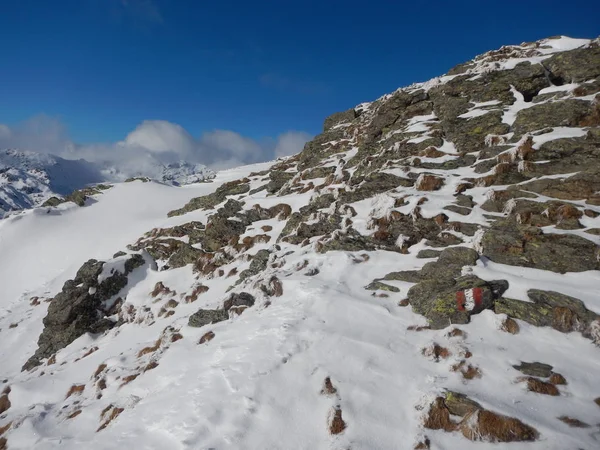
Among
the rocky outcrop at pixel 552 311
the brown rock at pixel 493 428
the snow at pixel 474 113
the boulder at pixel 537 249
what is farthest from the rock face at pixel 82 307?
the snow at pixel 474 113

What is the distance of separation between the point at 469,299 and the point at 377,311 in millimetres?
3554

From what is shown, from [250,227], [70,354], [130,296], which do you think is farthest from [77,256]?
[250,227]

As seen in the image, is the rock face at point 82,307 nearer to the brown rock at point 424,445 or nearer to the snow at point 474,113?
the brown rock at point 424,445

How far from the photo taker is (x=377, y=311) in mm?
13039

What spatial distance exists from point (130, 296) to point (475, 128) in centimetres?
3256

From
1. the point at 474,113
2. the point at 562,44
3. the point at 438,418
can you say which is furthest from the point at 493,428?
the point at 562,44

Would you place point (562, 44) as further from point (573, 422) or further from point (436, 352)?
point (573, 422)

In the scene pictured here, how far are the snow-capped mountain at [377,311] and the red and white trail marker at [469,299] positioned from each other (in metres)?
0.08

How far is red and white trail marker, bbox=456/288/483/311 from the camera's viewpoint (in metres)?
12.2

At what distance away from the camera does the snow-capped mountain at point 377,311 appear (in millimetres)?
8992

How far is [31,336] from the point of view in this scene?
2641 cm

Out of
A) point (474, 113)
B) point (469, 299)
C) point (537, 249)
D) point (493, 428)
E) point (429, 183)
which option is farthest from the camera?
point (474, 113)

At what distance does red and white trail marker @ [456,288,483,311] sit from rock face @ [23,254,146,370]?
80.8ft

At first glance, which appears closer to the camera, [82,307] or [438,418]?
[438,418]
